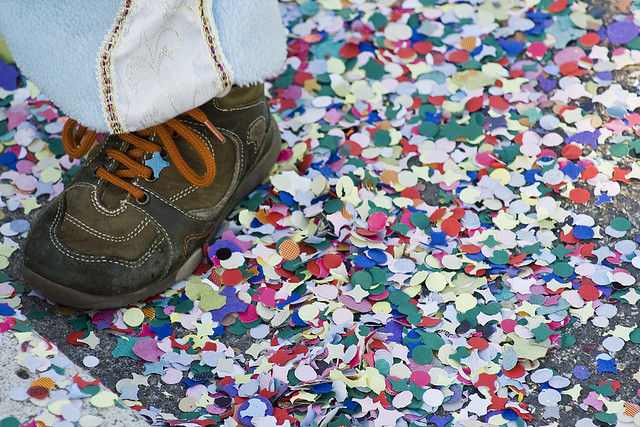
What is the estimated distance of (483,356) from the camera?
1.31 m

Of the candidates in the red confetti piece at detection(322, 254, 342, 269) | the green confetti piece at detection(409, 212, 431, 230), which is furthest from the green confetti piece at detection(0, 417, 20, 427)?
the green confetti piece at detection(409, 212, 431, 230)

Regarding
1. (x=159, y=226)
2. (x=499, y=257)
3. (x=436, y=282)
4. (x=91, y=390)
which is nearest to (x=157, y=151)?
(x=159, y=226)

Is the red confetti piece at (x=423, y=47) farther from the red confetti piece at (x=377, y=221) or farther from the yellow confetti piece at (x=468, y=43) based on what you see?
the red confetti piece at (x=377, y=221)

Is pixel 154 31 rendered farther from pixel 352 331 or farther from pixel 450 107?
pixel 450 107

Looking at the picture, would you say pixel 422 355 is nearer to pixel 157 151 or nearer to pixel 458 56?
pixel 157 151

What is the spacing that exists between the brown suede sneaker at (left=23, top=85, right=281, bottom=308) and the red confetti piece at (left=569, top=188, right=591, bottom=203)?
2.23ft

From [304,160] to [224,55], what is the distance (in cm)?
46

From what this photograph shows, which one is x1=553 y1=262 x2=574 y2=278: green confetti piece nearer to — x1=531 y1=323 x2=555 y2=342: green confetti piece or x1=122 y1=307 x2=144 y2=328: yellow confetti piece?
x1=531 y1=323 x2=555 y2=342: green confetti piece

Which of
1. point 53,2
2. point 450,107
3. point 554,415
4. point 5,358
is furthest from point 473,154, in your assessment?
point 5,358

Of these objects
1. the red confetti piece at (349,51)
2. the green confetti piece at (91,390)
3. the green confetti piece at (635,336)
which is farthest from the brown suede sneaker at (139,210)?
the green confetti piece at (635,336)

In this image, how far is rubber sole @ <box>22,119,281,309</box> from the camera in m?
1.37

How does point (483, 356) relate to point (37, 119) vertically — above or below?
below

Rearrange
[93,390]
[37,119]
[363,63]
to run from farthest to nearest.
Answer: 1. [363,63]
2. [37,119]
3. [93,390]

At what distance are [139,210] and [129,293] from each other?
0.15 m
